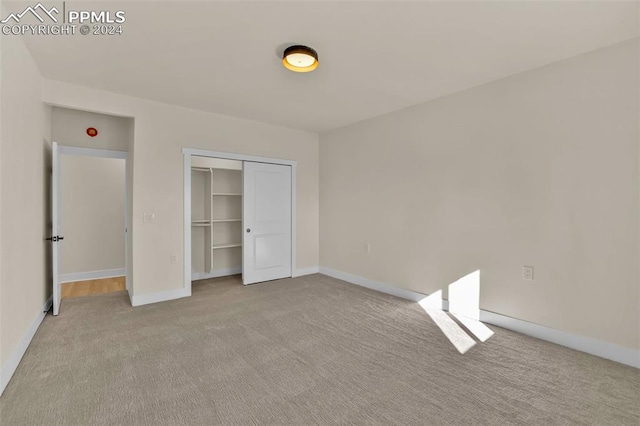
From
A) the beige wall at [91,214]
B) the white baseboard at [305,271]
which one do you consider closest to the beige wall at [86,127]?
the beige wall at [91,214]

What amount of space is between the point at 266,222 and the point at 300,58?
301 centimetres

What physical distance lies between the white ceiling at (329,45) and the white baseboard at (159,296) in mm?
2548

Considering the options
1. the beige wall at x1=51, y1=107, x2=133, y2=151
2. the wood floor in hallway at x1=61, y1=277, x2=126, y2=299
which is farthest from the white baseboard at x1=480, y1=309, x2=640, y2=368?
the wood floor in hallway at x1=61, y1=277, x2=126, y2=299

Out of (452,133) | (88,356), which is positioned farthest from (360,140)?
(88,356)

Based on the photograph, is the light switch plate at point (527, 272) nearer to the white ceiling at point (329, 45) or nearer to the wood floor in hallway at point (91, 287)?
the white ceiling at point (329, 45)

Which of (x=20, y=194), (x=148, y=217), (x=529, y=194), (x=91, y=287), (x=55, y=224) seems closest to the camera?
(x=20, y=194)

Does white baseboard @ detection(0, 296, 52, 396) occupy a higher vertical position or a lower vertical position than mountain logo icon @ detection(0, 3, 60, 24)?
lower

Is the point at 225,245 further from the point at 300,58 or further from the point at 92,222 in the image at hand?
the point at 300,58

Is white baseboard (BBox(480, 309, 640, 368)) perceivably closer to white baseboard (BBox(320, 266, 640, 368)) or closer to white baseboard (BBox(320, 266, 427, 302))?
white baseboard (BBox(320, 266, 640, 368))

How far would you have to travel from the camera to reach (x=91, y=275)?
17.3 feet

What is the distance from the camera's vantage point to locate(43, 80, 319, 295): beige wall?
355cm

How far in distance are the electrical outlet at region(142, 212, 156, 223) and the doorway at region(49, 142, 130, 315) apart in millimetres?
1441

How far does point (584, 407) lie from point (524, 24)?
267cm

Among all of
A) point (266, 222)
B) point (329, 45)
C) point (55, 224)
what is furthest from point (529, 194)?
point (55, 224)
